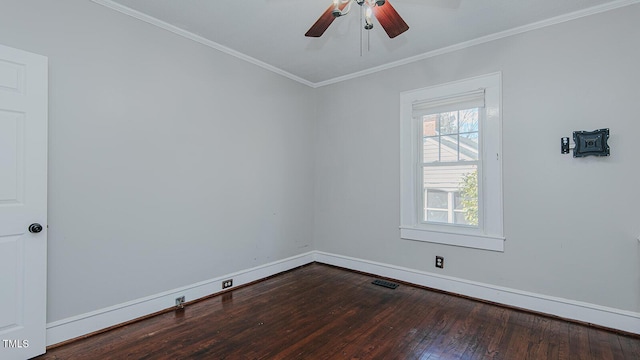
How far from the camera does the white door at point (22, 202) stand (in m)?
2.05

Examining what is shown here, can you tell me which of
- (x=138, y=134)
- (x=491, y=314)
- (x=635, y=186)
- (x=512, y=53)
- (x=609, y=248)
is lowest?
(x=491, y=314)

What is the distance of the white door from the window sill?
137 inches

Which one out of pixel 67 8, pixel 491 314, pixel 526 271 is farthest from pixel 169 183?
pixel 526 271

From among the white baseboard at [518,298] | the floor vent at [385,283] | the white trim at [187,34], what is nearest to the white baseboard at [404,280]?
the white baseboard at [518,298]

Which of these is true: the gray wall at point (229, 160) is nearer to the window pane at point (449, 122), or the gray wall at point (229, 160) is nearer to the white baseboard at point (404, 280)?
the white baseboard at point (404, 280)

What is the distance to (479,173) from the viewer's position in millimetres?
3314

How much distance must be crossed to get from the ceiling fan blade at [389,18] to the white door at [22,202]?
2.43m

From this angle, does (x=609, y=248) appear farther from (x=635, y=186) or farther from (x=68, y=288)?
(x=68, y=288)

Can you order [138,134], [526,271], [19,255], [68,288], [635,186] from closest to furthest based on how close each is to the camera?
1. [19,255]
2. [68,288]
3. [635,186]
4. [138,134]
5. [526,271]

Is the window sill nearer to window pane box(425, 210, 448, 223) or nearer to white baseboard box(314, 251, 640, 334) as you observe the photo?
window pane box(425, 210, 448, 223)

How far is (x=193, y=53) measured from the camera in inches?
126

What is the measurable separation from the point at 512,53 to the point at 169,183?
12.1 ft

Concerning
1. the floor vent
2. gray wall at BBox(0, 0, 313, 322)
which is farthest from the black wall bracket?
gray wall at BBox(0, 0, 313, 322)

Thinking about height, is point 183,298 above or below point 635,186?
below
